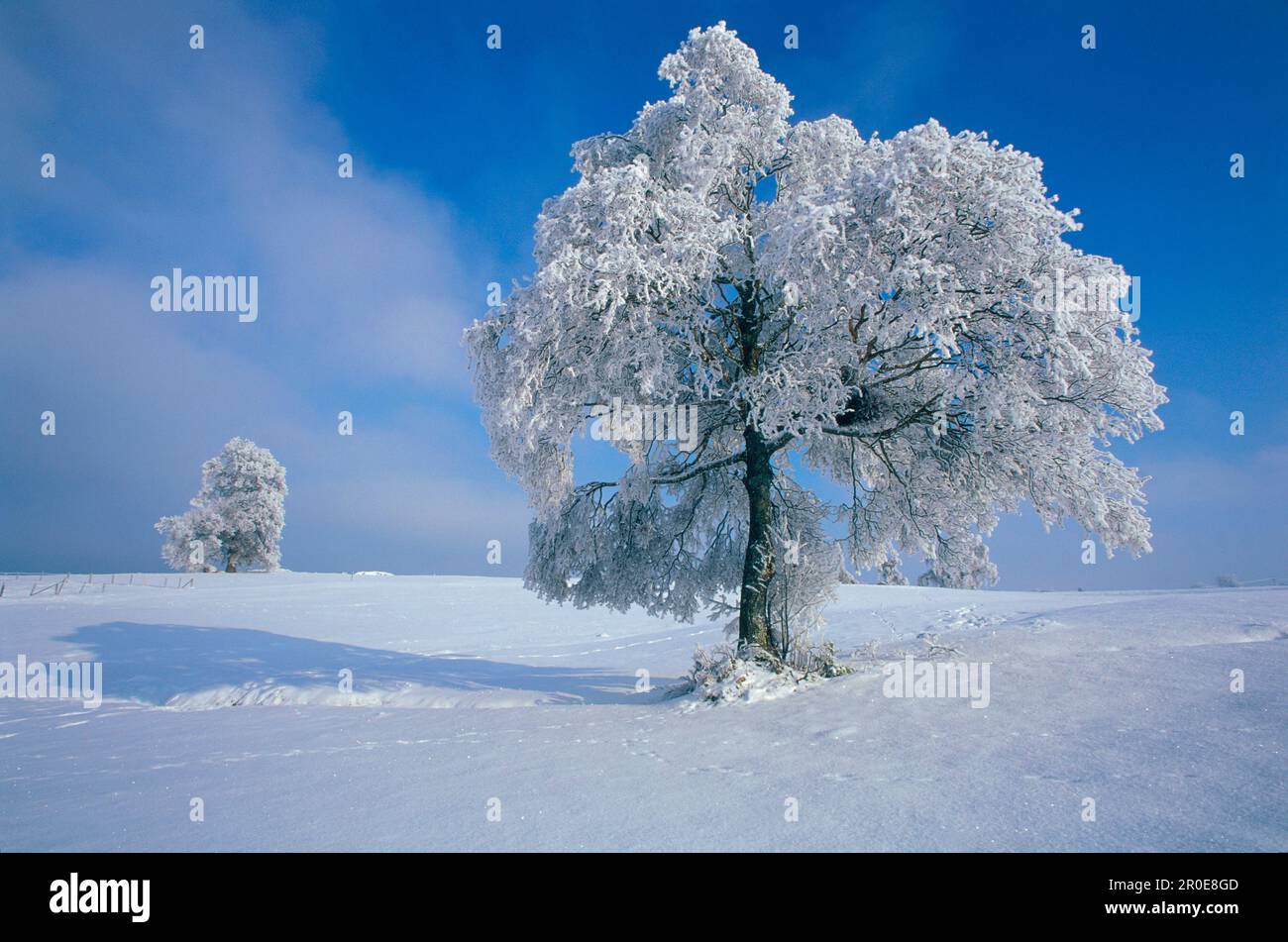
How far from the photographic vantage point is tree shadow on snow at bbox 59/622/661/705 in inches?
530

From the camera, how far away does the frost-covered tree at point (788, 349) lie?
7.99 m

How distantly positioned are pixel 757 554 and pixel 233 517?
4594cm

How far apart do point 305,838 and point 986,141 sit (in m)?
10.1

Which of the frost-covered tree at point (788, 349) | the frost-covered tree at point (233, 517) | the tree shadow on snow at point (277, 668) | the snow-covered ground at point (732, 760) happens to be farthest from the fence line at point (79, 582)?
the frost-covered tree at point (788, 349)

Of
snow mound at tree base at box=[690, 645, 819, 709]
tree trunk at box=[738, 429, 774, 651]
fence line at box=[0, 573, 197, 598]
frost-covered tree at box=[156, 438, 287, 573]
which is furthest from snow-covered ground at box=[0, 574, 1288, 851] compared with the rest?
frost-covered tree at box=[156, 438, 287, 573]

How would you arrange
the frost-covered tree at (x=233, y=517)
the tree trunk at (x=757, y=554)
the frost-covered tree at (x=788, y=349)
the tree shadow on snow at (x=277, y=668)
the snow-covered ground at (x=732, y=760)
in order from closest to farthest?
1. the snow-covered ground at (x=732, y=760)
2. the frost-covered tree at (x=788, y=349)
3. the tree trunk at (x=757, y=554)
4. the tree shadow on snow at (x=277, y=668)
5. the frost-covered tree at (x=233, y=517)

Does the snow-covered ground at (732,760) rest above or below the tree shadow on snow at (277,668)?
above

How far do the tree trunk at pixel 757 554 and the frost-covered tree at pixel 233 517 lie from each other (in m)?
45.0

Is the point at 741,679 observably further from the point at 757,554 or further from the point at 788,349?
the point at 788,349

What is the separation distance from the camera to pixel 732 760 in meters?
5.50

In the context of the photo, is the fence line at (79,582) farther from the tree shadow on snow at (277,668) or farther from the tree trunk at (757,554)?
the tree trunk at (757,554)

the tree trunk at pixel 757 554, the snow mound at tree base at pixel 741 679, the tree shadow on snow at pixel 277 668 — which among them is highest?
the tree trunk at pixel 757 554

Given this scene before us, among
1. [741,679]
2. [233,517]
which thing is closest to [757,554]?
[741,679]
